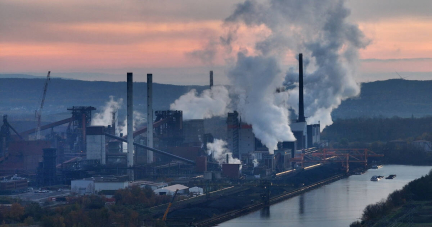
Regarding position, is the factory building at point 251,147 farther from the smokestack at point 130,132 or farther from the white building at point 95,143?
the white building at point 95,143

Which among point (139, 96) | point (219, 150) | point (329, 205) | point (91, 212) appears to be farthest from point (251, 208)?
point (139, 96)

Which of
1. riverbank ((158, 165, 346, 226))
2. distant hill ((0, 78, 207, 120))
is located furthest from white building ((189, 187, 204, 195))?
distant hill ((0, 78, 207, 120))

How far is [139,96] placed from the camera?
109375mm

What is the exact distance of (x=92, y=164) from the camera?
36.4 m

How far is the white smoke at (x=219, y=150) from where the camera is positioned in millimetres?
39013

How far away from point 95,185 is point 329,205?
8.73 metres

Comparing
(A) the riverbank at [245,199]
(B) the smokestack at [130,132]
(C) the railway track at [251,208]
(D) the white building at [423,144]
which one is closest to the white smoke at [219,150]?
(A) the riverbank at [245,199]

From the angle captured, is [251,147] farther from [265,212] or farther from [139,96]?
[139,96]

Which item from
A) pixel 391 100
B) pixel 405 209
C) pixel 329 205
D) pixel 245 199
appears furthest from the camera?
pixel 391 100

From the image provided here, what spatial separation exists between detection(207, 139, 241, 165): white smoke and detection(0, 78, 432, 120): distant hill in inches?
2300

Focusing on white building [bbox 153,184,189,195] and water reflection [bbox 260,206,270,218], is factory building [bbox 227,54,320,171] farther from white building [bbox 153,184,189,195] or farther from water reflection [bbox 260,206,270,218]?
water reflection [bbox 260,206,270,218]

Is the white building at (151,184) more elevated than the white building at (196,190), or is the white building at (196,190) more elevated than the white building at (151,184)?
the white building at (151,184)

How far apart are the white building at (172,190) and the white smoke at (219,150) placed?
7324 millimetres

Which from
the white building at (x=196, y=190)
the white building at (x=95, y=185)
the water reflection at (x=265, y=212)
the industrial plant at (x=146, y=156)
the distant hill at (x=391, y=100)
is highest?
the distant hill at (x=391, y=100)
